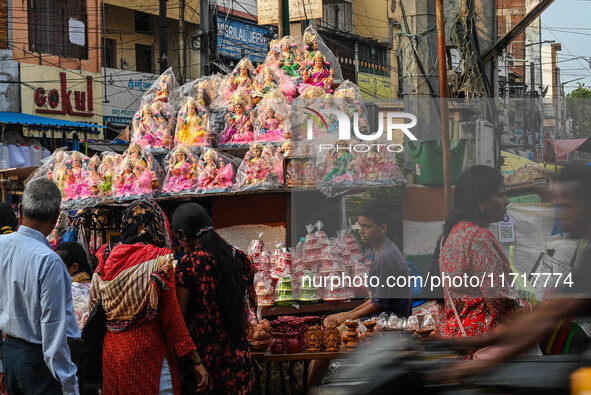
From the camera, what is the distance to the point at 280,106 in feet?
22.7

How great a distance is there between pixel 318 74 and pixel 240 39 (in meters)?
17.6

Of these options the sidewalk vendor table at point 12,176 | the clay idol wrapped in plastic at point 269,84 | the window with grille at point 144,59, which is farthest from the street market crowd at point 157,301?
the window with grille at point 144,59

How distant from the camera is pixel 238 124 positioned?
718 cm

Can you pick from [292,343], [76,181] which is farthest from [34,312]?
[76,181]

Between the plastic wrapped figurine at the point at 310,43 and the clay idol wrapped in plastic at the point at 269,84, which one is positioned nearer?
the clay idol wrapped in plastic at the point at 269,84

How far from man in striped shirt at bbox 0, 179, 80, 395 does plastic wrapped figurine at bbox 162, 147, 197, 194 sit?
10.4 ft

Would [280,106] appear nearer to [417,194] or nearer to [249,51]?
[417,194]

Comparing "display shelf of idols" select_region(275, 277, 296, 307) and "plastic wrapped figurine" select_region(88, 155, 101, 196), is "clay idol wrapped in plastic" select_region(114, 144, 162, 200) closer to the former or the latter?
"plastic wrapped figurine" select_region(88, 155, 101, 196)

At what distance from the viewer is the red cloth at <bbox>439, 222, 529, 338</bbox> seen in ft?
12.9

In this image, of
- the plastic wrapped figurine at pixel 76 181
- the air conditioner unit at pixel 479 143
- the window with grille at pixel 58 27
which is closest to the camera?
the air conditioner unit at pixel 479 143

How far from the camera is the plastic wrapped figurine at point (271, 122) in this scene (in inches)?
271

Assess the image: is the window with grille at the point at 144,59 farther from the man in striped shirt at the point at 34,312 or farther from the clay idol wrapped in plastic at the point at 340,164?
the man in striped shirt at the point at 34,312

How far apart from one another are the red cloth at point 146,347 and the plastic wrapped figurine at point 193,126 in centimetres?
321

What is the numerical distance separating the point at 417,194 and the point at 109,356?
99.3 inches
